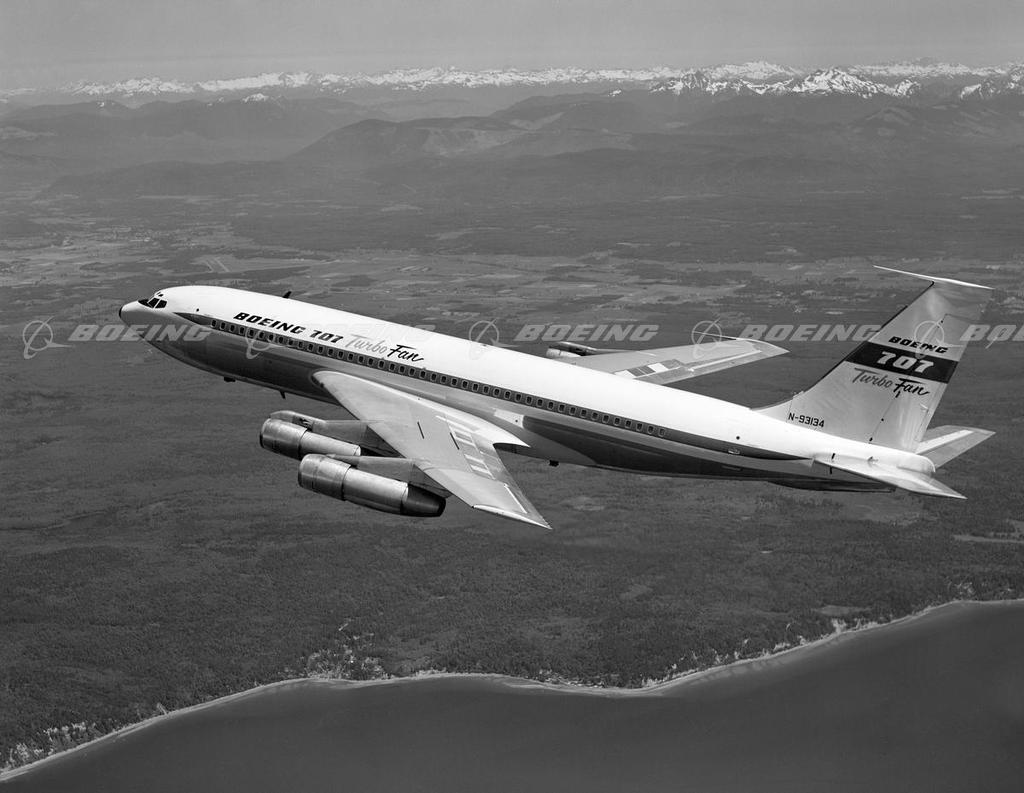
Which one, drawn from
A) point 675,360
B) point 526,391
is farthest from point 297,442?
point 675,360

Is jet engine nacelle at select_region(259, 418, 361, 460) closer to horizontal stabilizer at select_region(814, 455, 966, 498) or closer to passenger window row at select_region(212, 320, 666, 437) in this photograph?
passenger window row at select_region(212, 320, 666, 437)

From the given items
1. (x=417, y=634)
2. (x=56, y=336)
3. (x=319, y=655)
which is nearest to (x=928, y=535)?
(x=417, y=634)

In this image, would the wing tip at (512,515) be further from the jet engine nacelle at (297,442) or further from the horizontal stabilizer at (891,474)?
the horizontal stabilizer at (891,474)

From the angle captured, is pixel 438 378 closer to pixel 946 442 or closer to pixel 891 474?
pixel 891 474

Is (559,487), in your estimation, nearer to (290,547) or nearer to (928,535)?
(290,547)

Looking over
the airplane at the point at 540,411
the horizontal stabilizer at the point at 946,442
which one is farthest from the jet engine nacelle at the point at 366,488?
the horizontal stabilizer at the point at 946,442

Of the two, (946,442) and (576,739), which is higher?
(946,442)
